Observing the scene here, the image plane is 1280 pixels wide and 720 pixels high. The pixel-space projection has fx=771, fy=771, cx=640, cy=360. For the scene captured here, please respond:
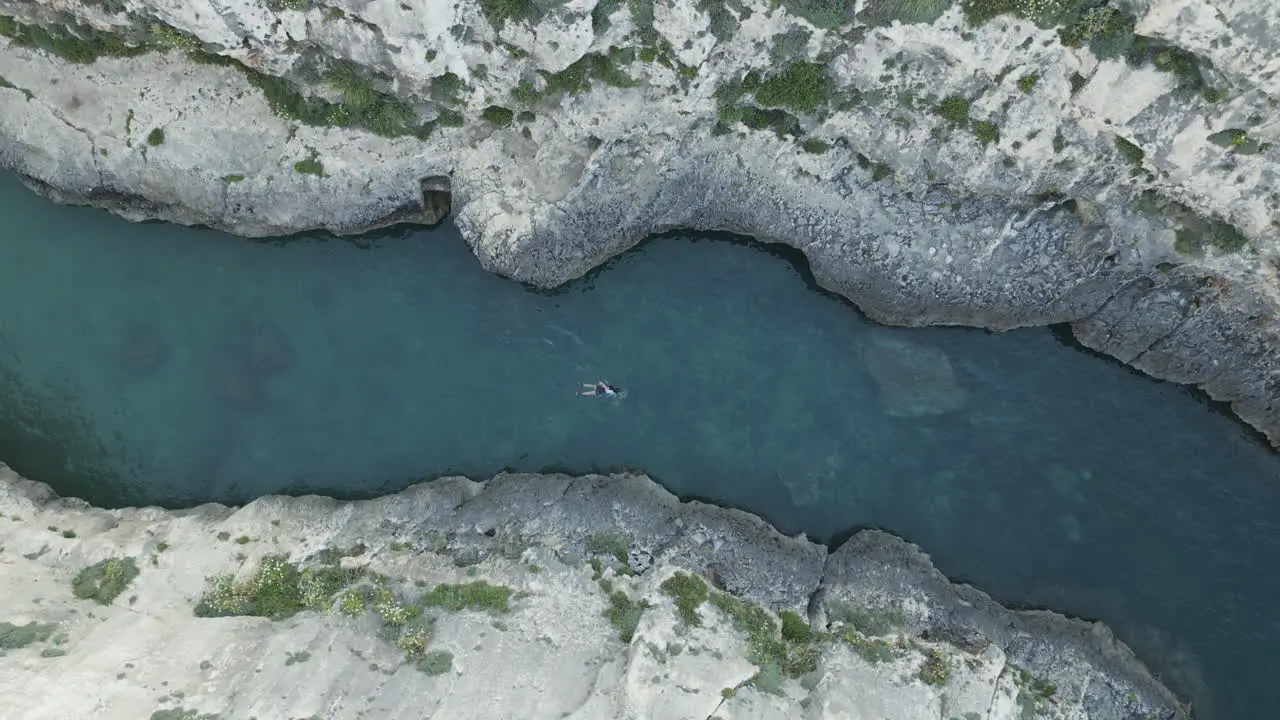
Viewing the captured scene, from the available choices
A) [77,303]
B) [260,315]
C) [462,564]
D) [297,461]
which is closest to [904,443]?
[462,564]

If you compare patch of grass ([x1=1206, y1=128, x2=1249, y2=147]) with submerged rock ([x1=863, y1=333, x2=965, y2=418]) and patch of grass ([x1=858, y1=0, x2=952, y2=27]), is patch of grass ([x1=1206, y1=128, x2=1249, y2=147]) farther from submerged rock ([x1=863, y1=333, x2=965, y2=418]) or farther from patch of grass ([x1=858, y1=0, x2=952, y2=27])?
submerged rock ([x1=863, y1=333, x2=965, y2=418])

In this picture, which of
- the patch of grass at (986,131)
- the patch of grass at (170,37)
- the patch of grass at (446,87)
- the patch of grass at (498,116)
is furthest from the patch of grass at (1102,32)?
the patch of grass at (170,37)

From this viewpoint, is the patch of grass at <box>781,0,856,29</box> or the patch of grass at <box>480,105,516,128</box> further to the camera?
the patch of grass at <box>480,105,516,128</box>

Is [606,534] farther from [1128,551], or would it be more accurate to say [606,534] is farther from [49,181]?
[49,181]

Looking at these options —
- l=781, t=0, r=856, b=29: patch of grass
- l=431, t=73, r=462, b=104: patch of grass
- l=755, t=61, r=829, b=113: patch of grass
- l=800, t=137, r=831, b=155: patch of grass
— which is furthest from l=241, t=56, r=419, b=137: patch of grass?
l=800, t=137, r=831, b=155: patch of grass

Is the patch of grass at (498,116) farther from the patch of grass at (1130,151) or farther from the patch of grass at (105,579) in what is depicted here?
the patch of grass at (1130,151)
